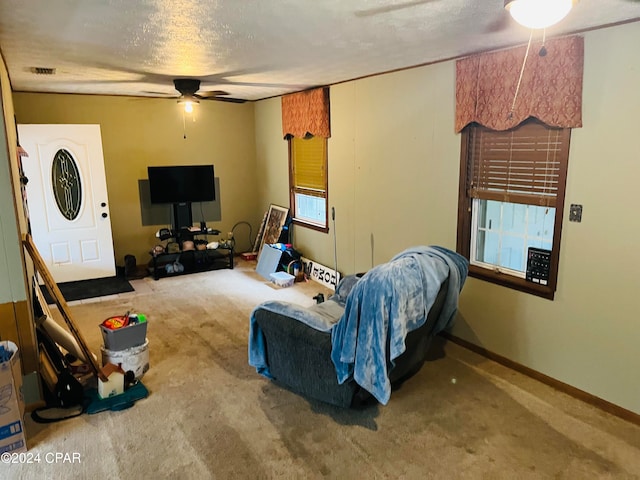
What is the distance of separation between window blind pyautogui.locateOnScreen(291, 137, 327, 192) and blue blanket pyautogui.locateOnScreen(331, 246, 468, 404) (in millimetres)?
2902

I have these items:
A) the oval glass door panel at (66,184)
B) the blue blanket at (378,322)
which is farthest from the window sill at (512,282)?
the oval glass door panel at (66,184)

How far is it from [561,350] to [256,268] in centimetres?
385

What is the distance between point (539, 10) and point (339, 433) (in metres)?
2.32

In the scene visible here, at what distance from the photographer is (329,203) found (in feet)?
17.3

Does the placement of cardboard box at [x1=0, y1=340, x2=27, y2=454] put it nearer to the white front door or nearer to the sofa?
the sofa

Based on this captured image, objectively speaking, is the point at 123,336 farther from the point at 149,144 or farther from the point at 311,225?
the point at 149,144

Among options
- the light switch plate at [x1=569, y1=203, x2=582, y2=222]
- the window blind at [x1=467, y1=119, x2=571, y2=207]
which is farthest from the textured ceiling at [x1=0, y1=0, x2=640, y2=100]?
the light switch plate at [x1=569, y1=203, x2=582, y2=222]

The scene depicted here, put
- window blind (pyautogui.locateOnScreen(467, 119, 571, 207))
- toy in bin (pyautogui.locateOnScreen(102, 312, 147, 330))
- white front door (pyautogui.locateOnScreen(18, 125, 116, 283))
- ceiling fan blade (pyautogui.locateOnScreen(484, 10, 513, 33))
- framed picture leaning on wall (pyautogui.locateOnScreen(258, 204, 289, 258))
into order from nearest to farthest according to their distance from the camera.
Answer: ceiling fan blade (pyautogui.locateOnScreen(484, 10, 513, 33)), window blind (pyautogui.locateOnScreen(467, 119, 571, 207)), toy in bin (pyautogui.locateOnScreen(102, 312, 147, 330)), white front door (pyautogui.locateOnScreen(18, 125, 116, 283)), framed picture leaning on wall (pyautogui.locateOnScreen(258, 204, 289, 258))

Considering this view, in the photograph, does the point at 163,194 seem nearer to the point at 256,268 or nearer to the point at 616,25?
the point at 256,268

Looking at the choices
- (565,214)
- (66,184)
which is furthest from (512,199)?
(66,184)

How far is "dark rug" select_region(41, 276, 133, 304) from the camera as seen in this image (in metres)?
5.08

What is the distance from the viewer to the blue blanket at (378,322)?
2.45 m

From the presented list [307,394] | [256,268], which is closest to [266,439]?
[307,394]

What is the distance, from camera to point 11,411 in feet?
7.98
